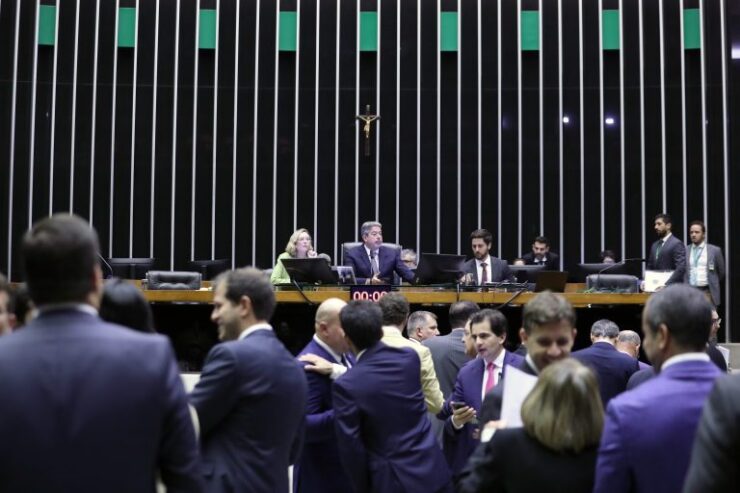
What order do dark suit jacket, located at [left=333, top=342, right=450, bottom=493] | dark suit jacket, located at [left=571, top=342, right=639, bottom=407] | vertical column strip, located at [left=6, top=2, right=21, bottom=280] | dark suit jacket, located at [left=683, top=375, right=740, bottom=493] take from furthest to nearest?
vertical column strip, located at [left=6, top=2, right=21, bottom=280] → dark suit jacket, located at [left=571, top=342, right=639, bottom=407] → dark suit jacket, located at [left=333, top=342, right=450, bottom=493] → dark suit jacket, located at [left=683, top=375, right=740, bottom=493]

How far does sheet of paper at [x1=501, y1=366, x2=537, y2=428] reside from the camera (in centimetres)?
Answer: 257

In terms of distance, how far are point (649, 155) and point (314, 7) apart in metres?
4.68

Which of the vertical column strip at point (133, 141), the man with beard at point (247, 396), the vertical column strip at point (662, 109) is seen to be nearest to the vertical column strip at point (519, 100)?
the vertical column strip at point (662, 109)

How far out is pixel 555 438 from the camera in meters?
2.33

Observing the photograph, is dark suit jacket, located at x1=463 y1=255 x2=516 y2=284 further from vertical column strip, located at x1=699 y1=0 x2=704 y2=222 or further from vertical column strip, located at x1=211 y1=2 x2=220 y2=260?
vertical column strip, located at x1=211 y1=2 x2=220 y2=260

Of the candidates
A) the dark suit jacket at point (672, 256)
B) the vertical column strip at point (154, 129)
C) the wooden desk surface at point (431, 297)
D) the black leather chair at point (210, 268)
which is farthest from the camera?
the vertical column strip at point (154, 129)

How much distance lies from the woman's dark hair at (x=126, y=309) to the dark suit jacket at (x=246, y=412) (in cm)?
35

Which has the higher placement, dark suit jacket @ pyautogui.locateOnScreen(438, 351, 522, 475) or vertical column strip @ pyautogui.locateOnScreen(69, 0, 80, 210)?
vertical column strip @ pyautogui.locateOnScreen(69, 0, 80, 210)

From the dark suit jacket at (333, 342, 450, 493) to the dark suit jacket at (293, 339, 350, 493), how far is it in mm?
206

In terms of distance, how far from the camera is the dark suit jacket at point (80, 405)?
1854 millimetres

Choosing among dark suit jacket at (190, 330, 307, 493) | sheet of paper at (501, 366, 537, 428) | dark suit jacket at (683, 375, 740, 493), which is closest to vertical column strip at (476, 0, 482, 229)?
dark suit jacket at (190, 330, 307, 493)

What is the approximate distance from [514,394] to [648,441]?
0.40 meters

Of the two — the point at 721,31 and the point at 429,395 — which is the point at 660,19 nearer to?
the point at 721,31

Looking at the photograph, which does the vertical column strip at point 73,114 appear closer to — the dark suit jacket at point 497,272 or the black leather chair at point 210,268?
the black leather chair at point 210,268
